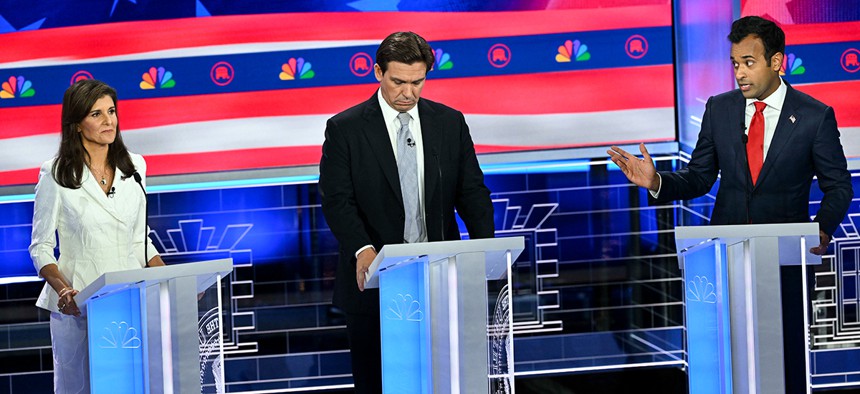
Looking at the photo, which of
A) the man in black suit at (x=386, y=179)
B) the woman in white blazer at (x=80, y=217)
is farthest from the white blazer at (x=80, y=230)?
the man in black suit at (x=386, y=179)

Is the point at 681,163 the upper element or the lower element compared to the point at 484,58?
lower

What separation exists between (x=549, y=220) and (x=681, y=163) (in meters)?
0.71

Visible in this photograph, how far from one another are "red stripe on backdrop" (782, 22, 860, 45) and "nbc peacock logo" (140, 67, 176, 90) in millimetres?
2973

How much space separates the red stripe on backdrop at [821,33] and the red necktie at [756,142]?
6.02 feet

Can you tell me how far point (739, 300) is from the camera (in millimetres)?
3684

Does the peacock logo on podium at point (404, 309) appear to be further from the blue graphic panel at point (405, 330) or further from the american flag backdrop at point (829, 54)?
the american flag backdrop at point (829, 54)

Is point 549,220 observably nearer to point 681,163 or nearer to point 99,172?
point 681,163

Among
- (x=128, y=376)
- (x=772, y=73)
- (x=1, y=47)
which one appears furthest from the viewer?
(x=1, y=47)

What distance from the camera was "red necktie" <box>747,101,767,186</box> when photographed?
4.43 meters

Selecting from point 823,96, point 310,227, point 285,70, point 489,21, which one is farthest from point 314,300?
point 823,96

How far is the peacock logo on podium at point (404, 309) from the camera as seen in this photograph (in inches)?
142

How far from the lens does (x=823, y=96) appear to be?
6.16 metres

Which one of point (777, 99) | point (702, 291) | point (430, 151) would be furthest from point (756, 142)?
point (430, 151)

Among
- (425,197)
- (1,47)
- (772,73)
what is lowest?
(425,197)
